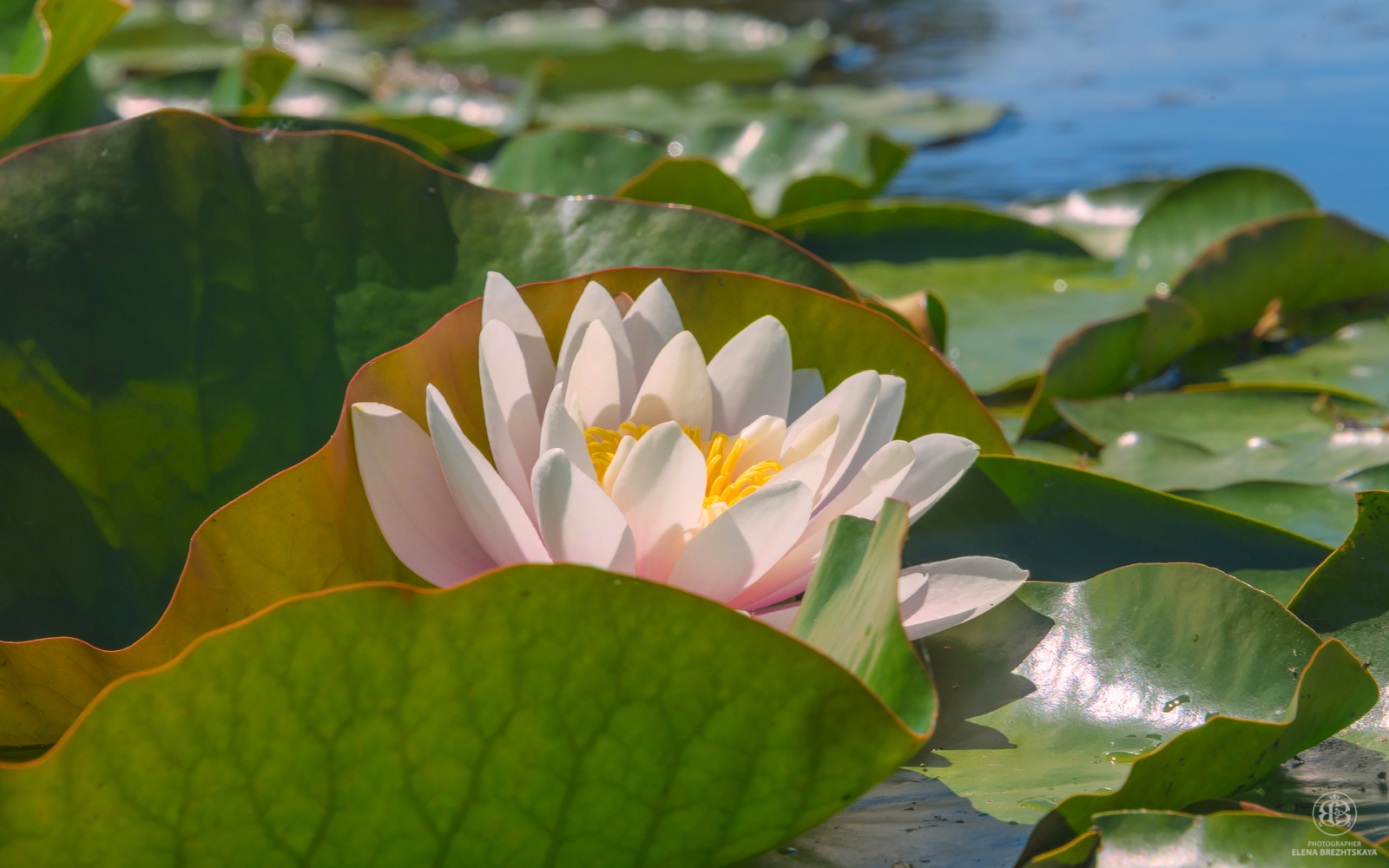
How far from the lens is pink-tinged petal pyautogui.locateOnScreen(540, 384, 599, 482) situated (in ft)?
1.57

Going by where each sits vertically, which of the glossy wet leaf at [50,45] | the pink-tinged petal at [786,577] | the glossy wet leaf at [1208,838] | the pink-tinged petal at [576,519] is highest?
the glossy wet leaf at [50,45]

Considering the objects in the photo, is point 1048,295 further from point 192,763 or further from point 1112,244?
point 192,763

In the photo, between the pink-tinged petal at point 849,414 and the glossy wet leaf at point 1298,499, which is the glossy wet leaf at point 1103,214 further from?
the pink-tinged petal at point 849,414

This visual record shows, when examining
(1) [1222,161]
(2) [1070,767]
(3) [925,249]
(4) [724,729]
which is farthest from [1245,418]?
(1) [1222,161]

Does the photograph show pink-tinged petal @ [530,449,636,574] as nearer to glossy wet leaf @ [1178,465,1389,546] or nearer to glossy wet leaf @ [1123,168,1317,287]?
glossy wet leaf @ [1178,465,1389,546]

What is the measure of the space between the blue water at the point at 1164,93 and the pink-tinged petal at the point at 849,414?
6.94 feet

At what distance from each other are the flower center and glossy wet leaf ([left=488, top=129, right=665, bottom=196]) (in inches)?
34.6

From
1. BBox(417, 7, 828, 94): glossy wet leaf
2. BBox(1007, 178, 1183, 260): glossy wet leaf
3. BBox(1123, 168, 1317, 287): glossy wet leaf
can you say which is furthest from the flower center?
BBox(417, 7, 828, 94): glossy wet leaf

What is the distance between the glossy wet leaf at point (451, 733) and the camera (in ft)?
1.27

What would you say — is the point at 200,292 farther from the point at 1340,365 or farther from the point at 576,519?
the point at 1340,365

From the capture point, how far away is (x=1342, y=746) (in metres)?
0.57

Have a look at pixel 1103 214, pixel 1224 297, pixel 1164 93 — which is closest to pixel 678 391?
pixel 1224 297

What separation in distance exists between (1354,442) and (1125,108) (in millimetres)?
2446

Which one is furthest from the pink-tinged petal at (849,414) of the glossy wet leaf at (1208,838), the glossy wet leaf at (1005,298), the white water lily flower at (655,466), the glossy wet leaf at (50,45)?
the glossy wet leaf at (1005,298)
